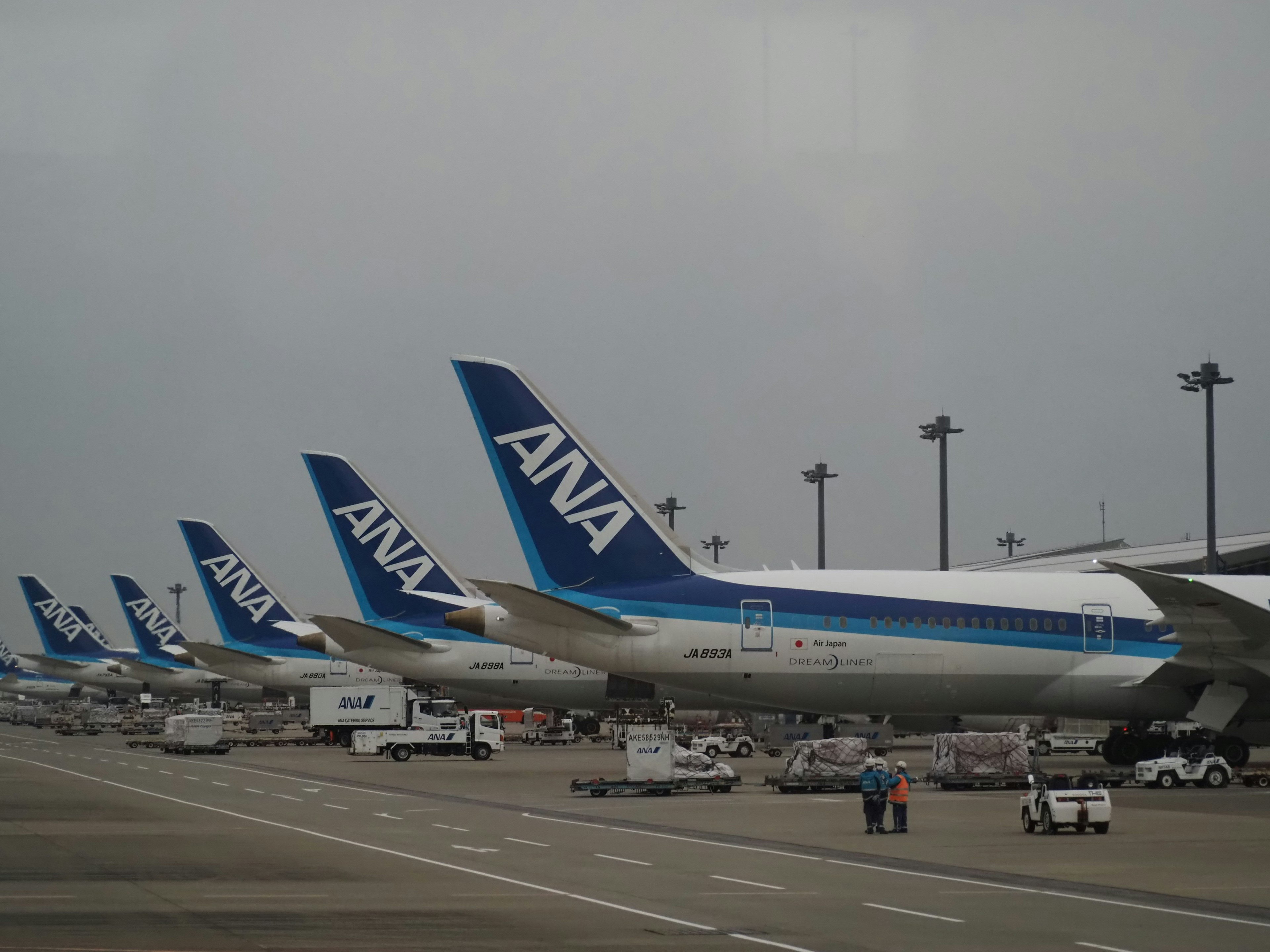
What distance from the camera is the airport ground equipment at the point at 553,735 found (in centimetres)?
7581

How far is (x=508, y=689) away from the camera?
5450 cm

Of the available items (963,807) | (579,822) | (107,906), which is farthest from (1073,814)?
(107,906)

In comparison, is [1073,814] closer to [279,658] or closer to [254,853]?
[254,853]

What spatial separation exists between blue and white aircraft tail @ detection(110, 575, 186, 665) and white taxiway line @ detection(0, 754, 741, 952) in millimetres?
68508

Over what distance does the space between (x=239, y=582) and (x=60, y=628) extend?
2144 inches

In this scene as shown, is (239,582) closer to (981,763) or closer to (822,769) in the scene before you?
(822,769)

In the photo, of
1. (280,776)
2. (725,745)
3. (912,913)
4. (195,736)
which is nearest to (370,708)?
(195,736)

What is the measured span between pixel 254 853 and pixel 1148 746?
29.8 m

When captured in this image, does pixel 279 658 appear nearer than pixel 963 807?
No

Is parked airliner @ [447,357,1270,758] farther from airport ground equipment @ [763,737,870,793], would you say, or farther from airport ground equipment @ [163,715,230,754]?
airport ground equipment @ [163,715,230,754]

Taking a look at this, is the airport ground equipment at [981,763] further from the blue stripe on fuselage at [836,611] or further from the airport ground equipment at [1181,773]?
the airport ground equipment at [1181,773]

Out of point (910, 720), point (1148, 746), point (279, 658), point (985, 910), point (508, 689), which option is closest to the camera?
point (985, 910)

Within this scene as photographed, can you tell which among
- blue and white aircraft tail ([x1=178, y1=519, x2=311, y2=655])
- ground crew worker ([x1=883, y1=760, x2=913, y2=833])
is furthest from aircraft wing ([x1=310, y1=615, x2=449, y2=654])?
ground crew worker ([x1=883, y1=760, x2=913, y2=833])

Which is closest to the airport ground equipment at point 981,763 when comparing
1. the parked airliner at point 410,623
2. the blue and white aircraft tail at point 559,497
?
the blue and white aircraft tail at point 559,497
